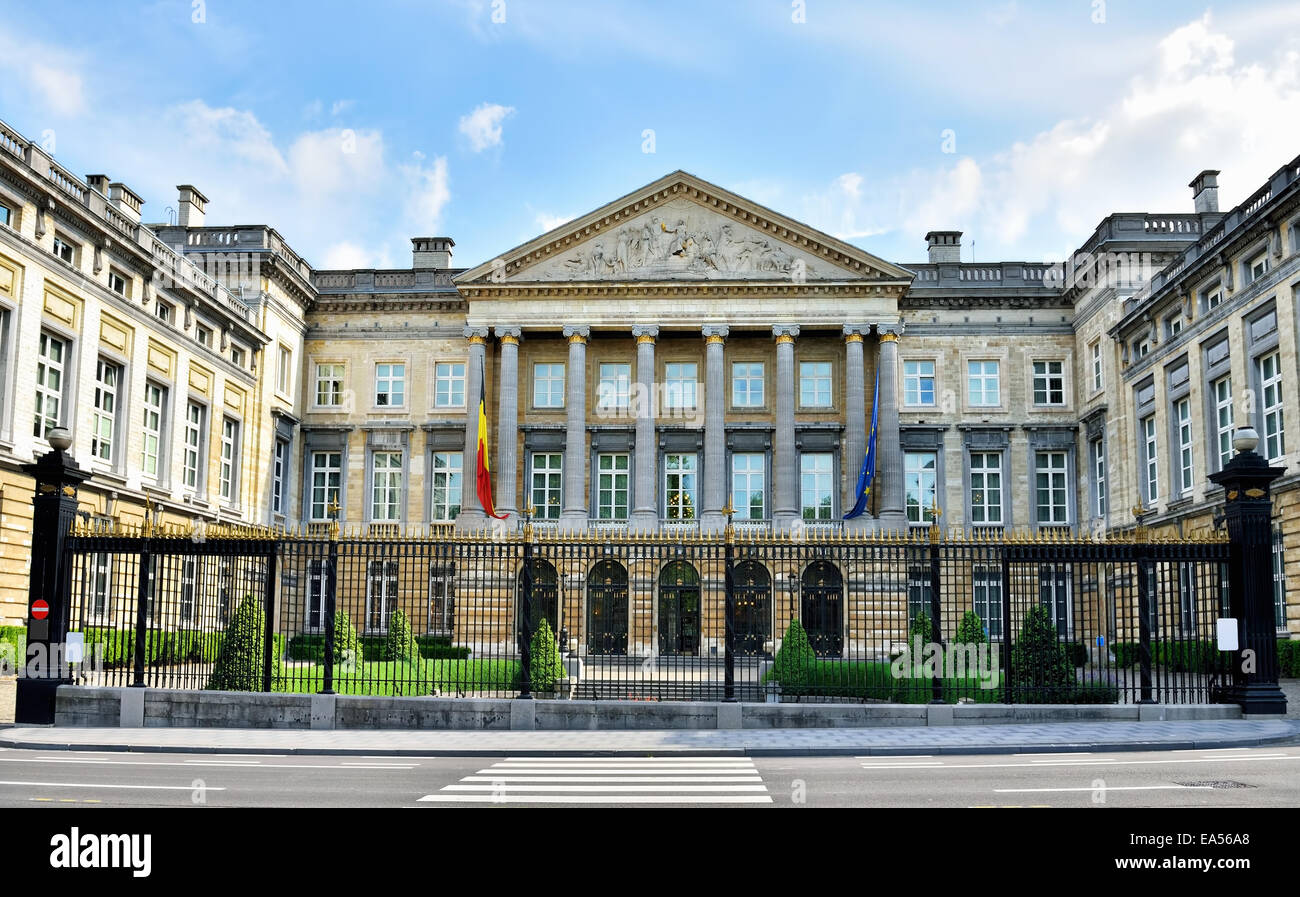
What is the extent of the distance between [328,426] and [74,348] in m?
18.5

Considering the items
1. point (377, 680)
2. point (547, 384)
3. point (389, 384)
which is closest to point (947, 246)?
point (547, 384)

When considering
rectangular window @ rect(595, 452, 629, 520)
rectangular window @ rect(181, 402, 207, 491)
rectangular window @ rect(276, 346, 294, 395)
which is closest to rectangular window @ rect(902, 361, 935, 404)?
rectangular window @ rect(595, 452, 629, 520)

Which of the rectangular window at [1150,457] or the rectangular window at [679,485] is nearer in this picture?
the rectangular window at [1150,457]

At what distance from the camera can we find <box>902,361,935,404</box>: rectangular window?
53.7 m

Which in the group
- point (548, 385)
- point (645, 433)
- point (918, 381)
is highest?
point (918, 381)

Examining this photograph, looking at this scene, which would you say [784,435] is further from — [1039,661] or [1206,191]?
[1039,661]

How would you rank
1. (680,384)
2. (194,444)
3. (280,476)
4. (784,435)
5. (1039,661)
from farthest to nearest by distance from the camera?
1. (680,384)
2. (280,476)
3. (784,435)
4. (194,444)
5. (1039,661)

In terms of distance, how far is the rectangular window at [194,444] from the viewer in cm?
4456

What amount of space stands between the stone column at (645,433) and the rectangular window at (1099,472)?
19.2 meters

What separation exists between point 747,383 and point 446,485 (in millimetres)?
14740

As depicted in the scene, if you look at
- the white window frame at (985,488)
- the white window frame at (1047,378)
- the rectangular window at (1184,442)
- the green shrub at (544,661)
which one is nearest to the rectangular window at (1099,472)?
the white window frame at (1047,378)

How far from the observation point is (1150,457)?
45156 millimetres

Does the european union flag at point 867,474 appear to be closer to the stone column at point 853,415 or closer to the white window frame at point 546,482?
the stone column at point 853,415

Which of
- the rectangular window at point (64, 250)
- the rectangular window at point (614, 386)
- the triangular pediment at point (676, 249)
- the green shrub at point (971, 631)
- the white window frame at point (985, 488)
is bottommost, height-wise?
the green shrub at point (971, 631)
